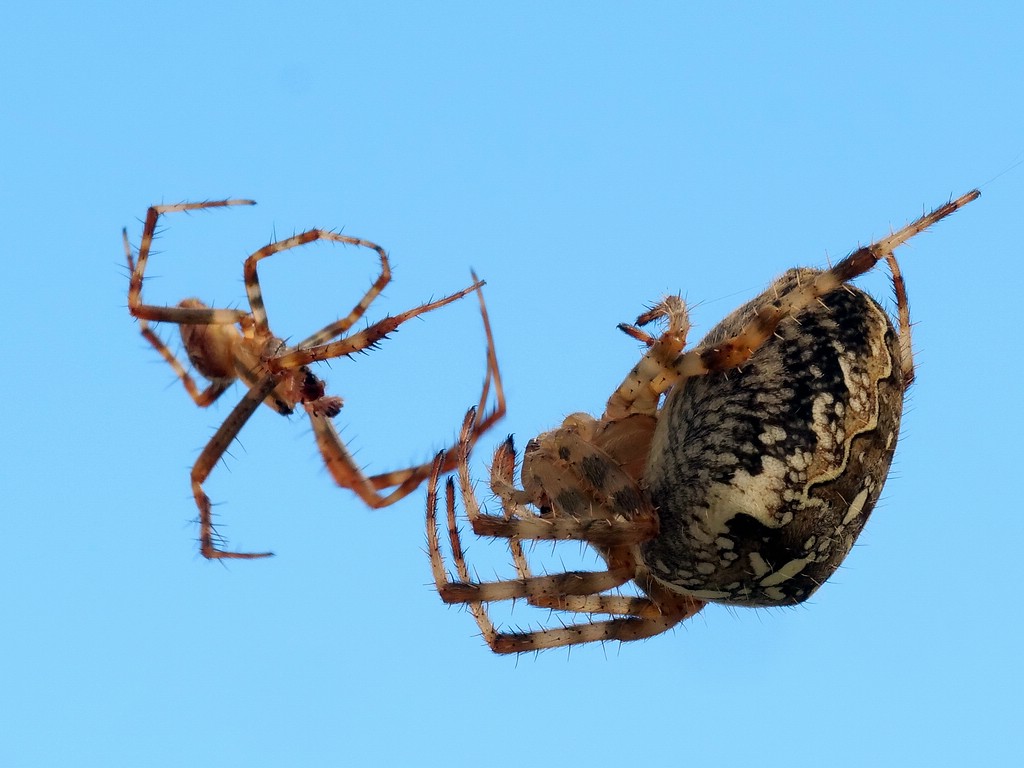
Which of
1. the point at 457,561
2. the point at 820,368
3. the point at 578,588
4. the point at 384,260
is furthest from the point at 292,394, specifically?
the point at 820,368

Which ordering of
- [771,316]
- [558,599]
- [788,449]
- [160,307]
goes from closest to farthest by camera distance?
[788,449] → [771,316] → [558,599] → [160,307]

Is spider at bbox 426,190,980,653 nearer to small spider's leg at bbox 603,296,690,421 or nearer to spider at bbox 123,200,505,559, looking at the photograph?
small spider's leg at bbox 603,296,690,421

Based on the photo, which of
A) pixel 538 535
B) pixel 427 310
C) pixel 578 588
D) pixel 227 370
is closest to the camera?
pixel 538 535

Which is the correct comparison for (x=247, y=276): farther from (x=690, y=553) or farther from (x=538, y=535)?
(x=690, y=553)

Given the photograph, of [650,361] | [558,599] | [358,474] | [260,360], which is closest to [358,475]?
[358,474]

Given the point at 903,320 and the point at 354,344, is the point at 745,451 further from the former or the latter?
the point at 354,344

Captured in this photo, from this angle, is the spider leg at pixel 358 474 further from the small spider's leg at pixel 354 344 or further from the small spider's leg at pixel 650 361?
the small spider's leg at pixel 650 361

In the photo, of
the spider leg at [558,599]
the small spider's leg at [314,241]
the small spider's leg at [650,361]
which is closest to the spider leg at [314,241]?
the small spider's leg at [314,241]
